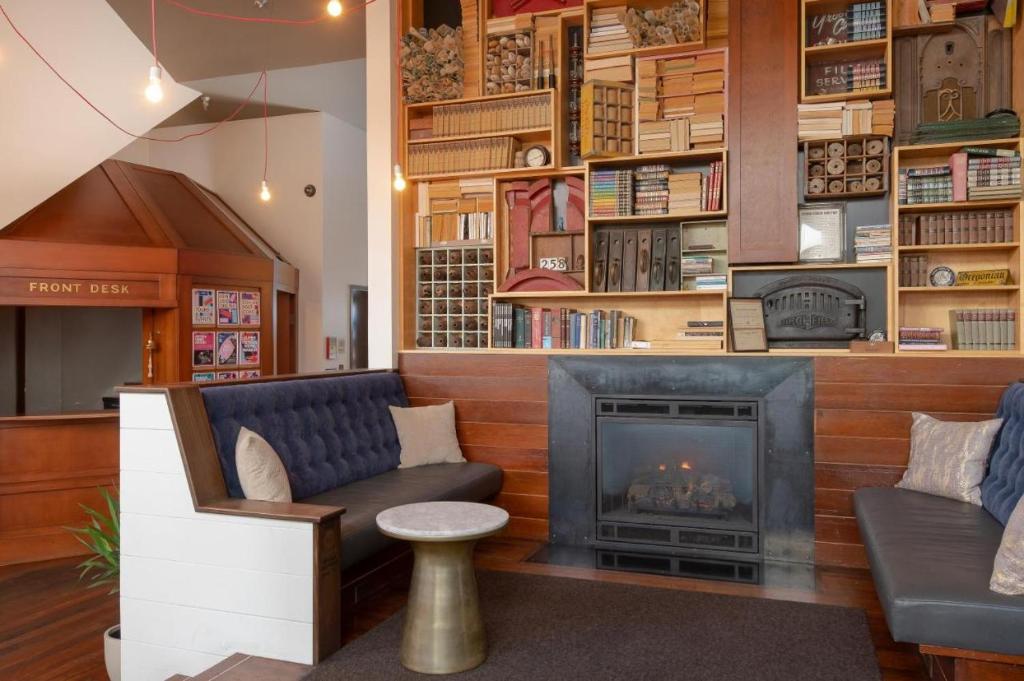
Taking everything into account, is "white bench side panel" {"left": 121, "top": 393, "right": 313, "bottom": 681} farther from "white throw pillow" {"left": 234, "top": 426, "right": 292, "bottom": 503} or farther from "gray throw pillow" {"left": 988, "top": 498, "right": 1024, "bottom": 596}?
"gray throw pillow" {"left": 988, "top": 498, "right": 1024, "bottom": 596}

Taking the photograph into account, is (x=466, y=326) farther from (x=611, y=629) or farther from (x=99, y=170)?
(x=99, y=170)

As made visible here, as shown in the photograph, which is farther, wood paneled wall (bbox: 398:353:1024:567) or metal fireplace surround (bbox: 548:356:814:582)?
metal fireplace surround (bbox: 548:356:814:582)

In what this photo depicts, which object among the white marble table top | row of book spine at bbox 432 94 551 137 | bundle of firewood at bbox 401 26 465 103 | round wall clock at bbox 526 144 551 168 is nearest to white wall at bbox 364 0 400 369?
bundle of firewood at bbox 401 26 465 103

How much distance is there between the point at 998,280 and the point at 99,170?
7085mm

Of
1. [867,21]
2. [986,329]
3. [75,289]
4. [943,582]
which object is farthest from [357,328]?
[943,582]

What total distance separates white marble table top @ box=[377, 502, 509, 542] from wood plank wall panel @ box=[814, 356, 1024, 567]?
83.1 inches

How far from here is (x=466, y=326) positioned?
5.07 metres

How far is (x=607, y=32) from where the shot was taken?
4.69 metres

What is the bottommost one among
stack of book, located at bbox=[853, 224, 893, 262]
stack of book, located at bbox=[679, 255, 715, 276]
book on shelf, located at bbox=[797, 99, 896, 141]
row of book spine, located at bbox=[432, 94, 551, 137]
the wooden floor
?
the wooden floor

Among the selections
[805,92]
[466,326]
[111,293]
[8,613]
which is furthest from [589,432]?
[111,293]

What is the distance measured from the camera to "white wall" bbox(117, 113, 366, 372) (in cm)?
804

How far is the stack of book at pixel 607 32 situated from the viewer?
183 inches

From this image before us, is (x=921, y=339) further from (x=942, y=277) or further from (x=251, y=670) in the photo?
(x=251, y=670)

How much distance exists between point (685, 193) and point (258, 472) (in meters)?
2.90
